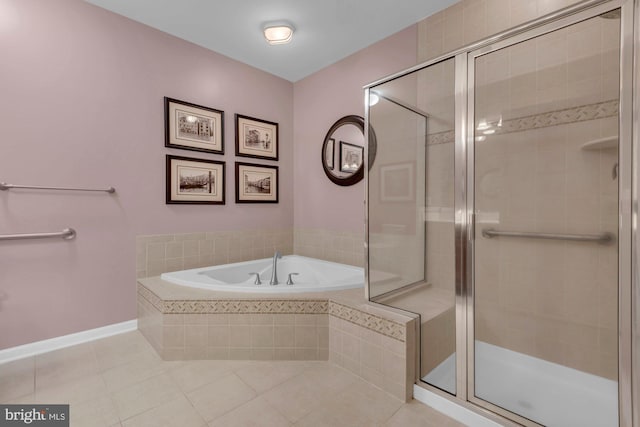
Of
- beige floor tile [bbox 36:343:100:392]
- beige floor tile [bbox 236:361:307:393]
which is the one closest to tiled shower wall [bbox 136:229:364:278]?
beige floor tile [bbox 36:343:100:392]

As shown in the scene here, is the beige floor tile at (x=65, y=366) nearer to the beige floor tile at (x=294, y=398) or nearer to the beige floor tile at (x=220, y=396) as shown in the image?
the beige floor tile at (x=220, y=396)

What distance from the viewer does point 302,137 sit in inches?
131

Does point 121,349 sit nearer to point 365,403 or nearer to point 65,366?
point 65,366

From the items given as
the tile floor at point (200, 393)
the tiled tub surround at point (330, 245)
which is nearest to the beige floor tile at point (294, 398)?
the tile floor at point (200, 393)

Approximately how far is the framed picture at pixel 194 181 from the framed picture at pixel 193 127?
128 millimetres

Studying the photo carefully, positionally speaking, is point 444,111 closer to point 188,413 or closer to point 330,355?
point 330,355

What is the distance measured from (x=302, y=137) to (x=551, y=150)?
236 centimetres

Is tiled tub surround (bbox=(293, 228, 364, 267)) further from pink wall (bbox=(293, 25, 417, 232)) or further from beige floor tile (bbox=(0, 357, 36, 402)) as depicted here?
beige floor tile (bbox=(0, 357, 36, 402))

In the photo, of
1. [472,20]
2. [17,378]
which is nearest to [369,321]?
[17,378]

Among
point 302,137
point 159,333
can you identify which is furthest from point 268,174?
point 159,333

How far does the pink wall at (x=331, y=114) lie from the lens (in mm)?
2561

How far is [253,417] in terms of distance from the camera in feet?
4.53

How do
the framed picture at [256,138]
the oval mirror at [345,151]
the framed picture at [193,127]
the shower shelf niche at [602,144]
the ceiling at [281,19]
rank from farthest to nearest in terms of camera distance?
the framed picture at [256,138]
the oval mirror at [345,151]
the framed picture at [193,127]
the ceiling at [281,19]
the shower shelf niche at [602,144]

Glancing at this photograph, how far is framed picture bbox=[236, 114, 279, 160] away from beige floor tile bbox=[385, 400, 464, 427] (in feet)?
8.10
